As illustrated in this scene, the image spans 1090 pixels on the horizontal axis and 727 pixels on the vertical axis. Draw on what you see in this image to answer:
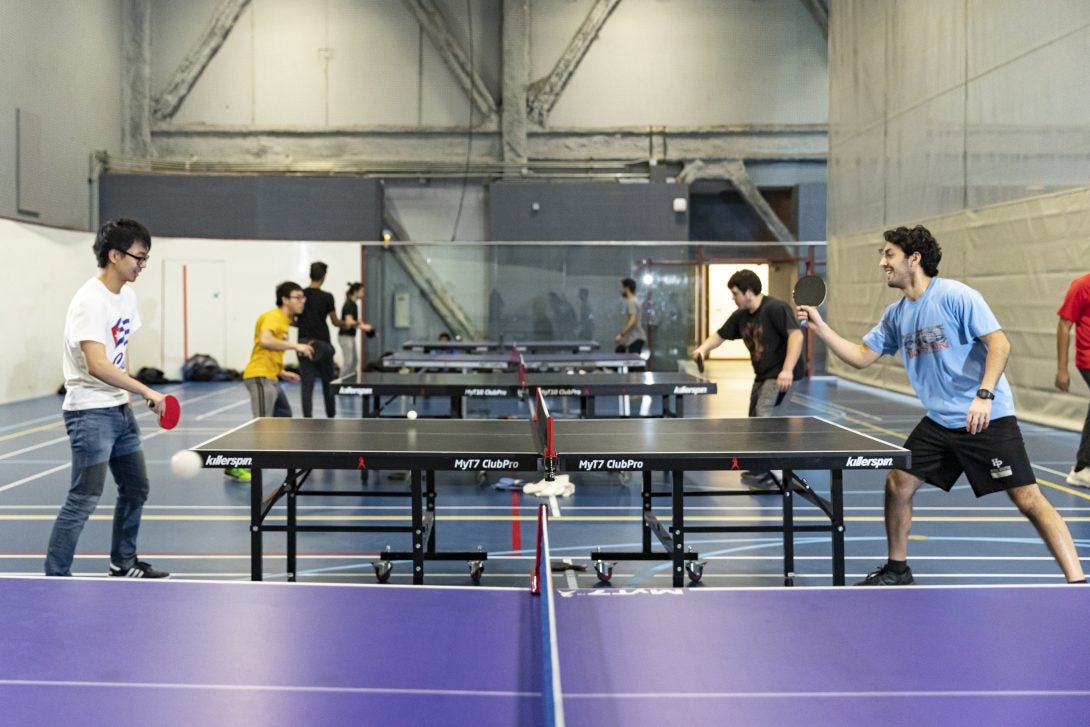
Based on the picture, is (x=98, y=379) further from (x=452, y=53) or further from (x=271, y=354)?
(x=452, y=53)

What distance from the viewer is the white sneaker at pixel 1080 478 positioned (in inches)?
302

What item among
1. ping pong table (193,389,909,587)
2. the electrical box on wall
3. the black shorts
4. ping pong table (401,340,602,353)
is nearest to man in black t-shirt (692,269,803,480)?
ping pong table (193,389,909,587)

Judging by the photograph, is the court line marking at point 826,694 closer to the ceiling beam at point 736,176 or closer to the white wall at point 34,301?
the white wall at point 34,301

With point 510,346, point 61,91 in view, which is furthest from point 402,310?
point 61,91

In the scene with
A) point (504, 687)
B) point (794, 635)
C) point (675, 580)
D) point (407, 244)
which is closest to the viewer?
point (504, 687)

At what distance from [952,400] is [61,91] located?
656 inches

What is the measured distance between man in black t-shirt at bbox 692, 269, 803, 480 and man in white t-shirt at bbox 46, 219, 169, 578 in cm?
389

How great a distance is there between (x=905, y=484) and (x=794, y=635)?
7.55ft

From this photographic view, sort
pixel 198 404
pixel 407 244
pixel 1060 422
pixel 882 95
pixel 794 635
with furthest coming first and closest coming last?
pixel 407 244, pixel 882 95, pixel 198 404, pixel 1060 422, pixel 794 635

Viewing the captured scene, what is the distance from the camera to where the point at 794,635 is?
259cm

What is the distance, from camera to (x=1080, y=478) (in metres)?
7.68

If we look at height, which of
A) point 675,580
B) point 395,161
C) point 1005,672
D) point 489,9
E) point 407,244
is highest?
point 489,9

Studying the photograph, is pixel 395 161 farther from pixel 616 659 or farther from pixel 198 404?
pixel 616 659

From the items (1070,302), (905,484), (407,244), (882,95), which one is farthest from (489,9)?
(905,484)
